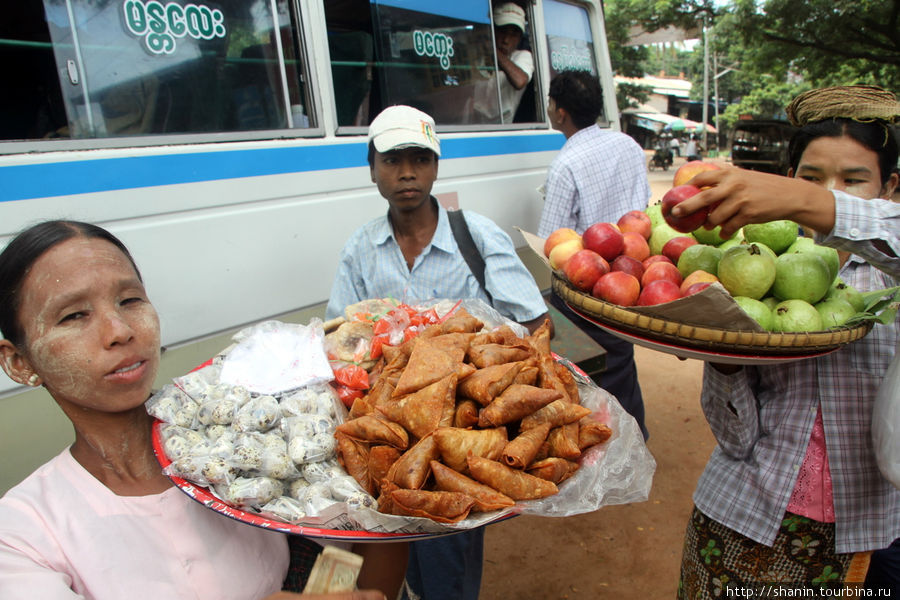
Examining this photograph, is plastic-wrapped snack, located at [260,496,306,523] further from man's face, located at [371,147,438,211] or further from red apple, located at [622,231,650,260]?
man's face, located at [371,147,438,211]

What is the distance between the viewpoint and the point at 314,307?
3.27 meters

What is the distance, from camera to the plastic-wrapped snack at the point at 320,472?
1357 mm

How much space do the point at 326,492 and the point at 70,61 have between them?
2211 mm

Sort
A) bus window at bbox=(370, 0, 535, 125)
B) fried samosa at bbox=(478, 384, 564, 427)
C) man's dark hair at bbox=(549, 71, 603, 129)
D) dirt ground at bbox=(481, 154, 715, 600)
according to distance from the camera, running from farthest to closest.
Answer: man's dark hair at bbox=(549, 71, 603, 129)
bus window at bbox=(370, 0, 535, 125)
dirt ground at bbox=(481, 154, 715, 600)
fried samosa at bbox=(478, 384, 564, 427)

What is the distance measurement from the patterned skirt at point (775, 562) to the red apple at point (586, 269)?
897mm

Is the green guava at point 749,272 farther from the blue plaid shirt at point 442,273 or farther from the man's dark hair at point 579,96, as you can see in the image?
the man's dark hair at point 579,96

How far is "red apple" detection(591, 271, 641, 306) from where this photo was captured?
1.64m

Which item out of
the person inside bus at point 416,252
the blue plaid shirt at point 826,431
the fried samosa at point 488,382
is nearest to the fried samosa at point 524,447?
the fried samosa at point 488,382

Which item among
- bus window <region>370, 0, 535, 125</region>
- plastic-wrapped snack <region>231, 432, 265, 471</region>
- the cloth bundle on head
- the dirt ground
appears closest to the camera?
plastic-wrapped snack <region>231, 432, 265, 471</region>

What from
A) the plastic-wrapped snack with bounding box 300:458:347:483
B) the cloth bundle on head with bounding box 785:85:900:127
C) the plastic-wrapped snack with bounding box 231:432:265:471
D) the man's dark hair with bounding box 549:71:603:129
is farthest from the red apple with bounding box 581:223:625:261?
the man's dark hair with bounding box 549:71:603:129

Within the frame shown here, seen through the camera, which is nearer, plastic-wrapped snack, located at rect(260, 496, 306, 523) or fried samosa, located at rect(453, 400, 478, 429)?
plastic-wrapped snack, located at rect(260, 496, 306, 523)

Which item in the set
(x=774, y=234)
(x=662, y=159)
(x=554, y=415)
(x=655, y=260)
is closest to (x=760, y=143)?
(x=662, y=159)

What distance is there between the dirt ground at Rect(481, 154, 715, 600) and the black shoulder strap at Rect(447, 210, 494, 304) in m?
A: 1.72

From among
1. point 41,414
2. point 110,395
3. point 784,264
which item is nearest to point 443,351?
point 110,395
